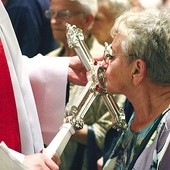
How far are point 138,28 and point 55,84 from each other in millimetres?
606

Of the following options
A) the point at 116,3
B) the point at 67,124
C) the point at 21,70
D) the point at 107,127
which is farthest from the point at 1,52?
the point at 116,3

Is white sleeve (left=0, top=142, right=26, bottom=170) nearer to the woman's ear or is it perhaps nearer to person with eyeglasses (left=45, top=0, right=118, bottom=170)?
the woman's ear

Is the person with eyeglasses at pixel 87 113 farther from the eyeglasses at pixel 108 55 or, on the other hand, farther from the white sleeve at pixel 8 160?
the white sleeve at pixel 8 160

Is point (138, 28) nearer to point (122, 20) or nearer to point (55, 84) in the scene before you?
point (122, 20)

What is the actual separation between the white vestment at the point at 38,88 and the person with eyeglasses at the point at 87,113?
0.31 meters

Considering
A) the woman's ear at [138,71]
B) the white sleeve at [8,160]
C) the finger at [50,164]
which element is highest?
the woman's ear at [138,71]

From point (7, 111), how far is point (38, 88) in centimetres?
29

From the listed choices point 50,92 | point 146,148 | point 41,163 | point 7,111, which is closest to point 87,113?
point 50,92

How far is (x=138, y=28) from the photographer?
1883 millimetres

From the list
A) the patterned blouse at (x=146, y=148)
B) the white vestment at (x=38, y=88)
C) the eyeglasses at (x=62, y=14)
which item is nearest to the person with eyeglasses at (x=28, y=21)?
the eyeglasses at (x=62, y=14)

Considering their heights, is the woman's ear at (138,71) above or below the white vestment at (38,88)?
above

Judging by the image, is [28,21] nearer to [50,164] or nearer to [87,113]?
[87,113]

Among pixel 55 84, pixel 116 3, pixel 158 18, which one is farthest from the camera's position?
pixel 116 3

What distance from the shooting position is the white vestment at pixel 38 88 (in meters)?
2.14
